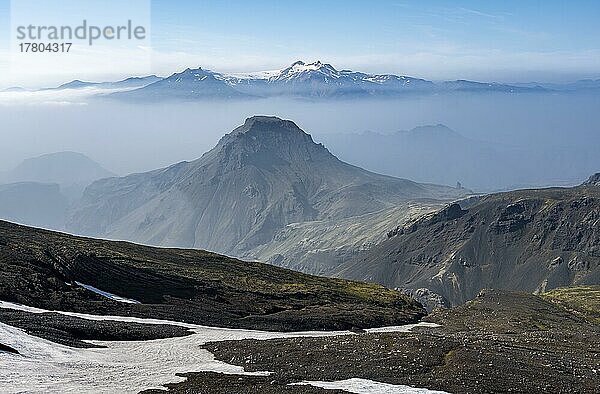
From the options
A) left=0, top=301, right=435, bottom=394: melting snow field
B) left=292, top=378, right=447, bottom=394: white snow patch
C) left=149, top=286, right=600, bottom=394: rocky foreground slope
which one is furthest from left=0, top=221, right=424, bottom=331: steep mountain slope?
left=292, top=378, right=447, bottom=394: white snow patch

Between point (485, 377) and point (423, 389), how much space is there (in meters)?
6.66

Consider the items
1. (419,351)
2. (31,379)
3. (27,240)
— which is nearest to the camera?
(31,379)

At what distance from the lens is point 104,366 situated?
51.6m

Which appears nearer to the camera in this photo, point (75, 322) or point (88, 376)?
point (88, 376)

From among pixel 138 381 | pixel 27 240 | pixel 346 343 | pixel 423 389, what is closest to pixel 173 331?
pixel 346 343

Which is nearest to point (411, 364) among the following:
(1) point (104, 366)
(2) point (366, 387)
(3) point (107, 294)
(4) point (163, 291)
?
(2) point (366, 387)

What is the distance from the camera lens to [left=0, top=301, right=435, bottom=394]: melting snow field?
146ft

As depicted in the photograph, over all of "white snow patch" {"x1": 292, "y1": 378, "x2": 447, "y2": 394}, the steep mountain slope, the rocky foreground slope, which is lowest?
the steep mountain slope

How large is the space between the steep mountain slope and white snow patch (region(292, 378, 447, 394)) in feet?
144

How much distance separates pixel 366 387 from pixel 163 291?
7374cm

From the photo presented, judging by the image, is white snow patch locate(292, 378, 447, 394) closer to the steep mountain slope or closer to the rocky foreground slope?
the rocky foreground slope

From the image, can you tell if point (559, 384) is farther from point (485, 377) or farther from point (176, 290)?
point (176, 290)

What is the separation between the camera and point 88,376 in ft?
156

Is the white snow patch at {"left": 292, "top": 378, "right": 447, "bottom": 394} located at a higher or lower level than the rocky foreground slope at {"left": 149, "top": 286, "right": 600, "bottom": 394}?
higher
